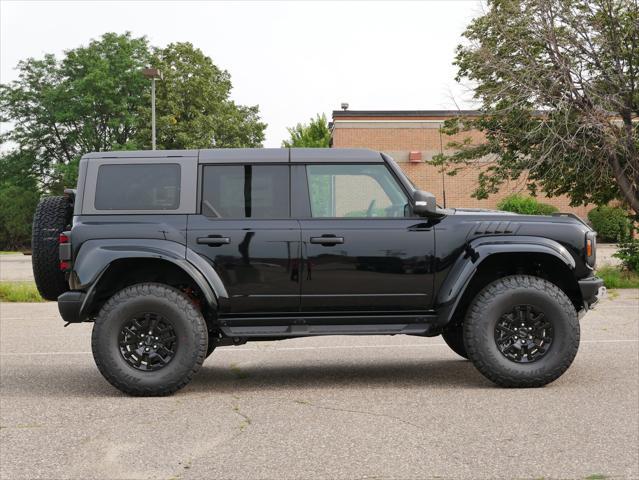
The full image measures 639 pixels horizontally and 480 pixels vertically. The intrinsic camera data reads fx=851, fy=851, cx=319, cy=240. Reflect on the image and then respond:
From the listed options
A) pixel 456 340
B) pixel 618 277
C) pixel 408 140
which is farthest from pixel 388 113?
pixel 456 340

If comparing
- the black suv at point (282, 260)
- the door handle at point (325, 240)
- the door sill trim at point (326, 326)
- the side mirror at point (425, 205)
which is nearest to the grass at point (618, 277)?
the black suv at point (282, 260)

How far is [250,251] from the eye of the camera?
7.08m

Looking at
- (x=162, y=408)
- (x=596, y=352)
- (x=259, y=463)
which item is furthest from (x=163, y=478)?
(x=596, y=352)

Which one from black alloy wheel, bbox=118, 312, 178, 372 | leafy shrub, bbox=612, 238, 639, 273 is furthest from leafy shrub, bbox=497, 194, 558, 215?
black alloy wheel, bbox=118, 312, 178, 372

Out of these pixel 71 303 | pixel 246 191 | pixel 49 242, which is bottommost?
pixel 71 303

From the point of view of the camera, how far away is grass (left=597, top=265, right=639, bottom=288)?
58.2 feet

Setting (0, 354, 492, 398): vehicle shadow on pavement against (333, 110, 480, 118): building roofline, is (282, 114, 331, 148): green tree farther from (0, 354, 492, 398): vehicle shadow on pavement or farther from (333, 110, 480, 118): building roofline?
(0, 354, 492, 398): vehicle shadow on pavement

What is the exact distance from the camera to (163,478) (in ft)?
14.9

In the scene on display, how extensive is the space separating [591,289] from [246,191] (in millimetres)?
3073

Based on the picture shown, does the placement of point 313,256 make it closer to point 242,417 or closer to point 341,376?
point 341,376

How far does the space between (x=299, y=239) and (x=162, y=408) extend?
176cm

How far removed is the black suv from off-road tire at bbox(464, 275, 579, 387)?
1 centimetres

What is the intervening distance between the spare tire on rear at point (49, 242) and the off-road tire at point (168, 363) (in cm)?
75

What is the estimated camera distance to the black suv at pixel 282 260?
696cm
